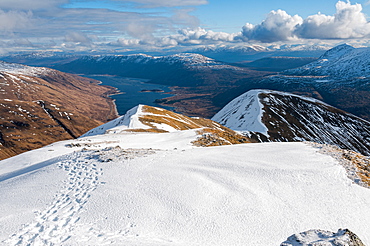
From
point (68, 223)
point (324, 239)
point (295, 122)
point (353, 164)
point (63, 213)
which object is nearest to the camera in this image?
point (324, 239)

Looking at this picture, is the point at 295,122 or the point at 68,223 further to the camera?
the point at 295,122

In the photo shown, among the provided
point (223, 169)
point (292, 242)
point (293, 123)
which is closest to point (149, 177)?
point (223, 169)

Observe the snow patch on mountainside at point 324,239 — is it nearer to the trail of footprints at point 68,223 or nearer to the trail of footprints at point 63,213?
the trail of footprints at point 68,223

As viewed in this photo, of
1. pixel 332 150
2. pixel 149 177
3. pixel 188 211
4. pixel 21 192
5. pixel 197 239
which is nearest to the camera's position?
pixel 197 239

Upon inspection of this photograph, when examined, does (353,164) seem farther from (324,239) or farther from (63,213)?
(63,213)

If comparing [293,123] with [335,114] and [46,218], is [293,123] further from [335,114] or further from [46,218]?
[46,218]

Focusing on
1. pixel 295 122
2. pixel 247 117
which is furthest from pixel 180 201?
pixel 295 122

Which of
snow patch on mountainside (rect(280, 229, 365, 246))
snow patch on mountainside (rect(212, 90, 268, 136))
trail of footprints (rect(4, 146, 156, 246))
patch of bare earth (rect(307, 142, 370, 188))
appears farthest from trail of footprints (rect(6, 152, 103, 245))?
snow patch on mountainside (rect(212, 90, 268, 136))
